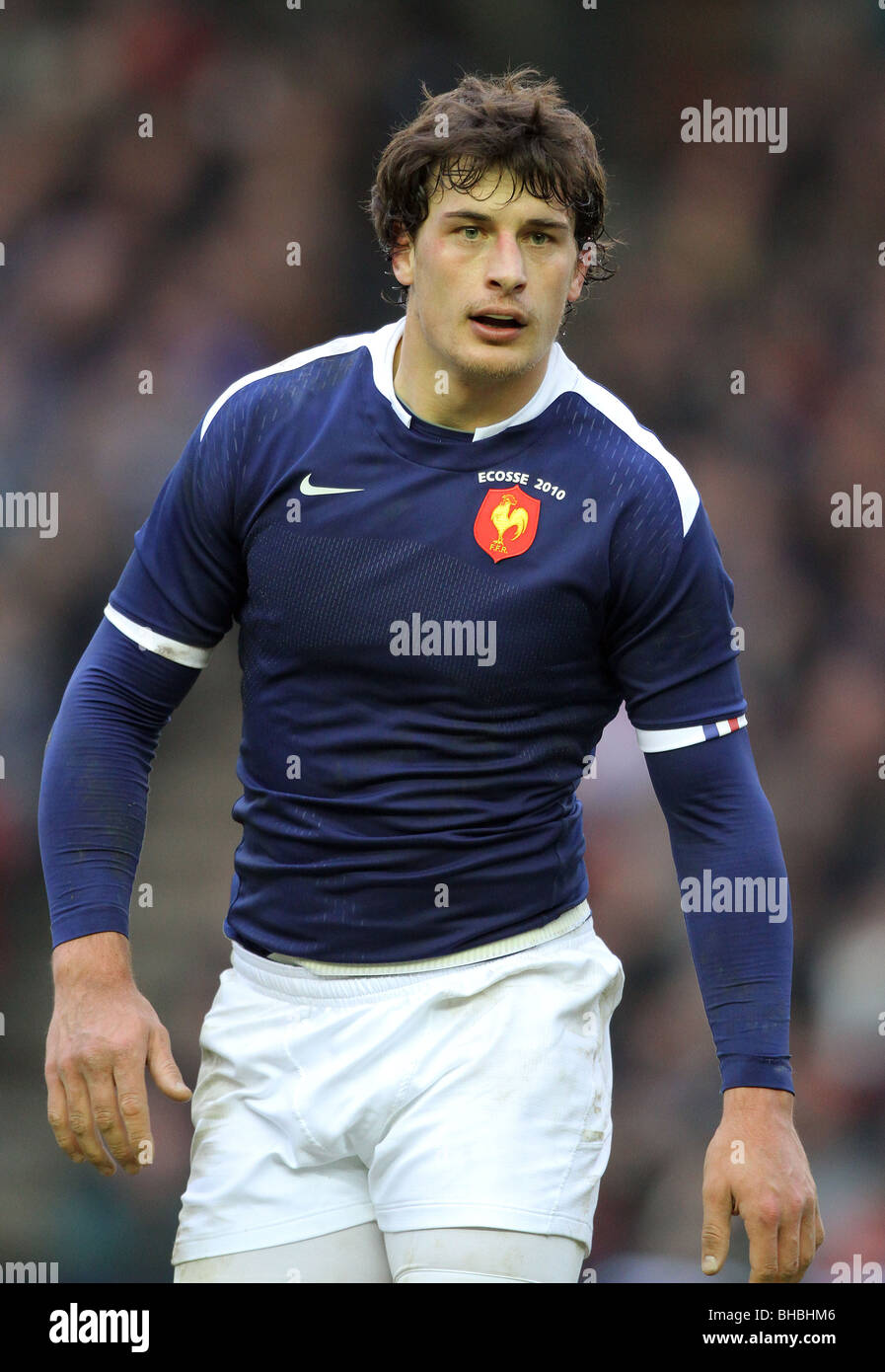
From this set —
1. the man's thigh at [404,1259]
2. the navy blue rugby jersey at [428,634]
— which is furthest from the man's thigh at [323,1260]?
the navy blue rugby jersey at [428,634]

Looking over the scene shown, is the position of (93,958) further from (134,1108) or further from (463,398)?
(463,398)

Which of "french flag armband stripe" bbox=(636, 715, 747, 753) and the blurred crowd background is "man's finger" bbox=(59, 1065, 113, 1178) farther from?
the blurred crowd background

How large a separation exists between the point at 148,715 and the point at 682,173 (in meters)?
2.48

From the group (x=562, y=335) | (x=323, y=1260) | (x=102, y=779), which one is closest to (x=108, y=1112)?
(x=323, y=1260)

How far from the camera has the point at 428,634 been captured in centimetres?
232

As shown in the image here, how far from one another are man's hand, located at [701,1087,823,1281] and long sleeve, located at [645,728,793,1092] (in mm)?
38

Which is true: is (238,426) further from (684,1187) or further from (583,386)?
(684,1187)

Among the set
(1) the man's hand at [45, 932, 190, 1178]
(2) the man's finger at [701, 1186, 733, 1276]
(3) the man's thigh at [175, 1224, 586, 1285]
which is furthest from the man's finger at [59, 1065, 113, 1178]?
(2) the man's finger at [701, 1186, 733, 1276]

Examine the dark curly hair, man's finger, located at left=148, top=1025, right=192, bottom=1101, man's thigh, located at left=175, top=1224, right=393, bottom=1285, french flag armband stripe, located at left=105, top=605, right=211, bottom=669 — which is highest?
the dark curly hair

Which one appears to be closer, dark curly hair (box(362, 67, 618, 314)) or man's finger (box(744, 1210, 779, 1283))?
man's finger (box(744, 1210, 779, 1283))

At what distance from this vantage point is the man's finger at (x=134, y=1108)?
223 cm

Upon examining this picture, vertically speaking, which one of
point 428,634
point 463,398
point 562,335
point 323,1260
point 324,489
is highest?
point 562,335

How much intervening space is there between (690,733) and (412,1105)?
0.59m

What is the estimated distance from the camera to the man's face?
235 cm
